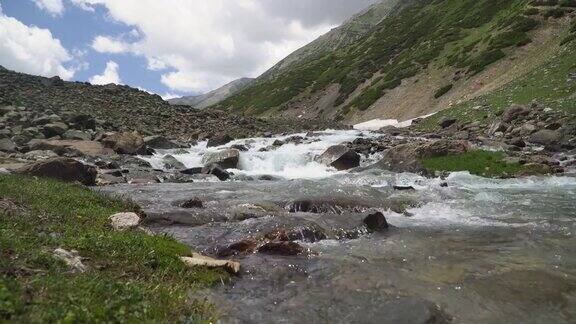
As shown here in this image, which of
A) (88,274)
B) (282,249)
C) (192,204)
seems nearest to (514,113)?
(192,204)

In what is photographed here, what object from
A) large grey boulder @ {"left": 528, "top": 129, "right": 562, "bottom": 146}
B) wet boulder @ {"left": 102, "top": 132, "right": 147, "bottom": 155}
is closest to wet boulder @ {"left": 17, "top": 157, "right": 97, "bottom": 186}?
wet boulder @ {"left": 102, "top": 132, "right": 147, "bottom": 155}

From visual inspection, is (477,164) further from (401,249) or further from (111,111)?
(111,111)

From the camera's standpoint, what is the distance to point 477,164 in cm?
2720

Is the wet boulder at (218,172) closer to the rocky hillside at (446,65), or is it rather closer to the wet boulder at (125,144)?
the wet boulder at (125,144)

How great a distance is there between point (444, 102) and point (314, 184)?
132ft

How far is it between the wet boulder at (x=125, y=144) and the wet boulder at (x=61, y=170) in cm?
1248

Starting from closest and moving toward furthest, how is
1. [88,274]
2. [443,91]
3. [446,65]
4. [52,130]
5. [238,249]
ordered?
[88,274], [238,249], [52,130], [443,91], [446,65]

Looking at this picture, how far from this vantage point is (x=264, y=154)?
38.0 meters

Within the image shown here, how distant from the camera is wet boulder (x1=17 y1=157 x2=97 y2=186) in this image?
21.0m

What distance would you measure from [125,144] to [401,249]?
2766 centimetres

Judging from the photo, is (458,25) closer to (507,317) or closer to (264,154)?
(264,154)

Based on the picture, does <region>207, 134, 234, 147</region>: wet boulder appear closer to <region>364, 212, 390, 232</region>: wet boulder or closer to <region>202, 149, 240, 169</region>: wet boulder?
<region>202, 149, 240, 169</region>: wet boulder

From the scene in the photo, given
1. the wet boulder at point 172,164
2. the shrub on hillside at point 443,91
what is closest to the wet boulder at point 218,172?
the wet boulder at point 172,164

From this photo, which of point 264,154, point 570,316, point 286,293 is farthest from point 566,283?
point 264,154
